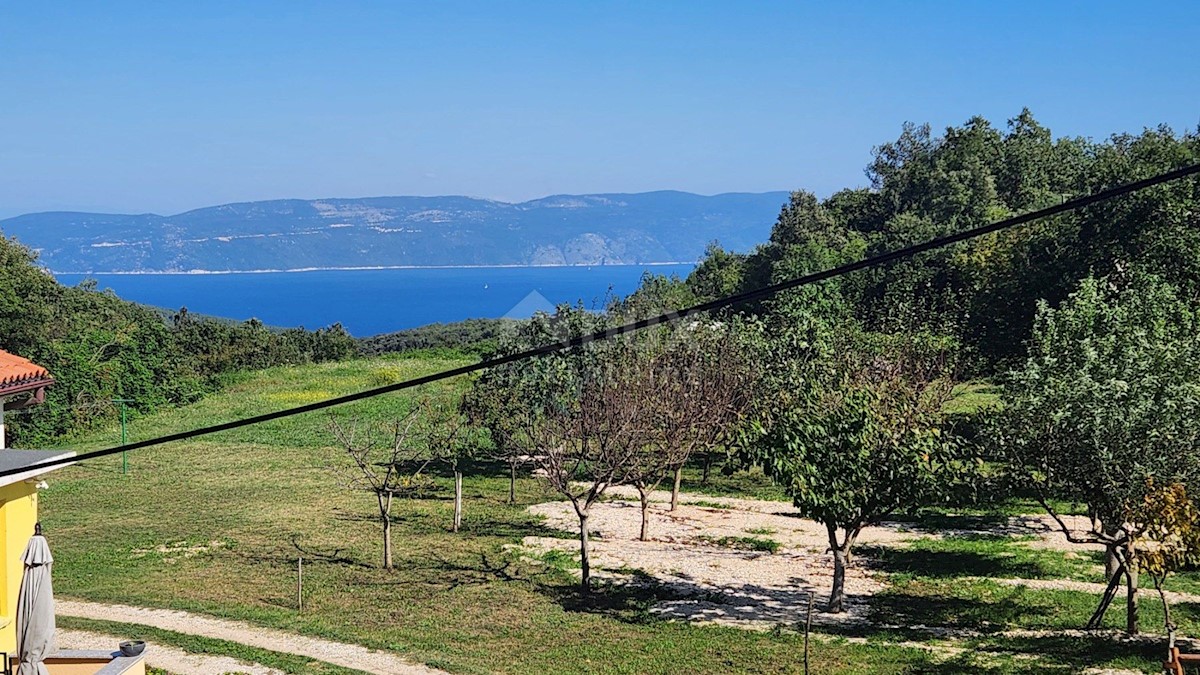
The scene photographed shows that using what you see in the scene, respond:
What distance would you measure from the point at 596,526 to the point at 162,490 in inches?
528

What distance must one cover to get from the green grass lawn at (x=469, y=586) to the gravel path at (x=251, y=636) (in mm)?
287

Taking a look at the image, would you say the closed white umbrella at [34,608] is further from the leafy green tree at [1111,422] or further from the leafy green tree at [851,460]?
the leafy green tree at [1111,422]

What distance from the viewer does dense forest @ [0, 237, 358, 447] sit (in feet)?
126

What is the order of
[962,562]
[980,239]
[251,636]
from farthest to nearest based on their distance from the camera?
1. [980,239]
2. [962,562]
3. [251,636]

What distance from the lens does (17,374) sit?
37.1ft

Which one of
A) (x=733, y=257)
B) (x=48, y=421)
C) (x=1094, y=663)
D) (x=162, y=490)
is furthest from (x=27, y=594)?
(x=733, y=257)

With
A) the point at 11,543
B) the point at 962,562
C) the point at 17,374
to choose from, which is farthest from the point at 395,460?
the point at 962,562

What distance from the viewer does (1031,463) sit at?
48.1ft

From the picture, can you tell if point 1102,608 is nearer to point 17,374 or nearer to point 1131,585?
point 1131,585

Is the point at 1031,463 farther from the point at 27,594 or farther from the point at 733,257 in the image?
the point at 733,257

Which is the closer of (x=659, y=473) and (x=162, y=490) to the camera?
(x=659, y=473)

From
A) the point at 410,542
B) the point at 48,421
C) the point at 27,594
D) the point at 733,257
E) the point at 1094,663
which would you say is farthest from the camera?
the point at 733,257

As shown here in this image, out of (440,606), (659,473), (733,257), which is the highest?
(733,257)

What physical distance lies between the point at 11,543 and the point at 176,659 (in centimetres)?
340
